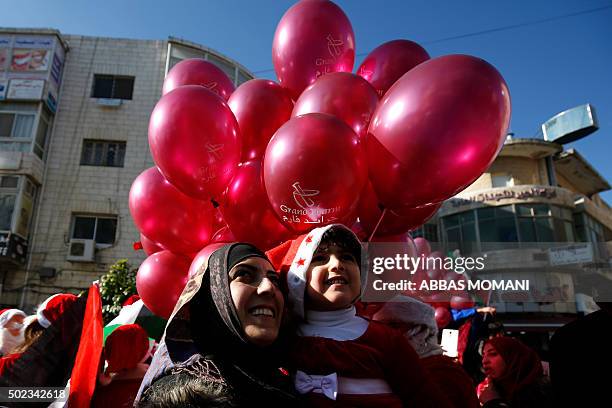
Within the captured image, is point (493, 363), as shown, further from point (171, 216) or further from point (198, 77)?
point (198, 77)

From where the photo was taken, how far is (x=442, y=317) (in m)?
4.47

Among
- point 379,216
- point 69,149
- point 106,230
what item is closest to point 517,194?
point 106,230

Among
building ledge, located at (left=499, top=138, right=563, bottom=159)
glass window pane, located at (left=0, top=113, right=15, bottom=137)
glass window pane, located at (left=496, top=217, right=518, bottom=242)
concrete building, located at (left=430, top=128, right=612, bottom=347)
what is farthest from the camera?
building ledge, located at (left=499, top=138, right=563, bottom=159)

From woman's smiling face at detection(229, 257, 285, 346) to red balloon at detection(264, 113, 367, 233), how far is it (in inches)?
21.2

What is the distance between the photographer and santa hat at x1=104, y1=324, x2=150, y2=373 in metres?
2.57

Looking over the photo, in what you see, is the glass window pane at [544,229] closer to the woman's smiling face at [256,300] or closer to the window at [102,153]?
the window at [102,153]

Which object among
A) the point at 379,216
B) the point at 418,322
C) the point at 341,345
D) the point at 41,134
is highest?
the point at 41,134

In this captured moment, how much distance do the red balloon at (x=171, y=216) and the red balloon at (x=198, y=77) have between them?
0.82m

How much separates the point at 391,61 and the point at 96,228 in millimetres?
12141

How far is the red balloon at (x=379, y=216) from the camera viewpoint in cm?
246

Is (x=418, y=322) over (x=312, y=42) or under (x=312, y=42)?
under

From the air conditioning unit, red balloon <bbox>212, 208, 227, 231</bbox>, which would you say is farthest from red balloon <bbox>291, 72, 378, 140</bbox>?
the air conditioning unit

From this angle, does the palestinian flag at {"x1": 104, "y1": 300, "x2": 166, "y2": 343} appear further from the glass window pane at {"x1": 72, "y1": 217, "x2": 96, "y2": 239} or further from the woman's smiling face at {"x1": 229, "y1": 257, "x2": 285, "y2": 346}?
the glass window pane at {"x1": 72, "y1": 217, "x2": 96, "y2": 239}

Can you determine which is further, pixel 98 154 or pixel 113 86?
pixel 113 86
